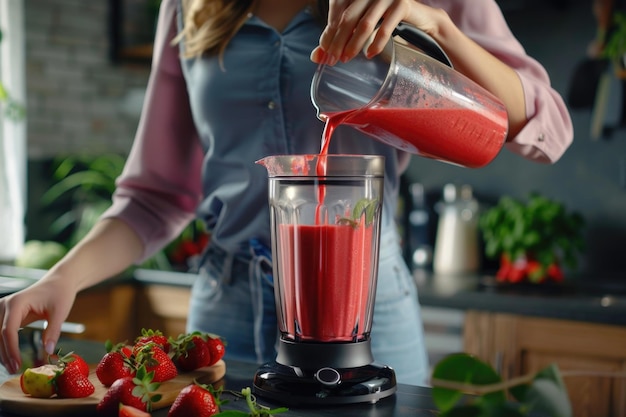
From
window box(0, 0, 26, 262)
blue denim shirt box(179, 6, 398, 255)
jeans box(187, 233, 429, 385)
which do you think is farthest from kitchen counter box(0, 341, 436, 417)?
window box(0, 0, 26, 262)

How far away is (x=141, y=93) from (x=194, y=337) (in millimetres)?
2471

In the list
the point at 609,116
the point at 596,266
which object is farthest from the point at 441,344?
the point at 609,116

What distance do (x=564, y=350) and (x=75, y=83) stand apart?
209 centimetres

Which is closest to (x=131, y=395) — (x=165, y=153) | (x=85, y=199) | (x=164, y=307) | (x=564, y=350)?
(x=165, y=153)

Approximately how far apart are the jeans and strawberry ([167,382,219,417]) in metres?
0.45

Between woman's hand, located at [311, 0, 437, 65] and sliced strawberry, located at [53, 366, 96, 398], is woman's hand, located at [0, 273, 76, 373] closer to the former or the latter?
sliced strawberry, located at [53, 366, 96, 398]

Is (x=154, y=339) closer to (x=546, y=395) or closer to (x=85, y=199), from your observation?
(x=546, y=395)

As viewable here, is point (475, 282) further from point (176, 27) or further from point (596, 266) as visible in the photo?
point (176, 27)

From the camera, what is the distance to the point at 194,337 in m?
1.02

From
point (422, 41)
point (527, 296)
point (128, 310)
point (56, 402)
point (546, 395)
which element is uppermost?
point (422, 41)

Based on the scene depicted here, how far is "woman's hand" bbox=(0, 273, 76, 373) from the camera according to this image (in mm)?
963

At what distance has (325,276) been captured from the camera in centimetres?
96

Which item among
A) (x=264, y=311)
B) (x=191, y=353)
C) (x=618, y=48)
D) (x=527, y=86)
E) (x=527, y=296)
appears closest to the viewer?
(x=191, y=353)

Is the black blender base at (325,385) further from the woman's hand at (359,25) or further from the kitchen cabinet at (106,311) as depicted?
the kitchen cabinet at (106,311)
